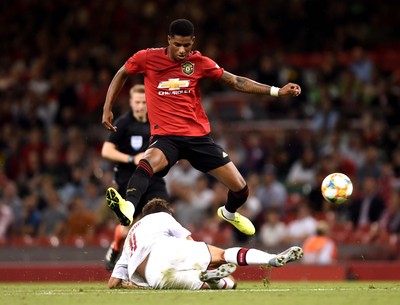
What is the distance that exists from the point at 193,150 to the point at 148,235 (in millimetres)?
1064

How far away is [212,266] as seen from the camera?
10.3m

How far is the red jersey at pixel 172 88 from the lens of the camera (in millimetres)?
10742

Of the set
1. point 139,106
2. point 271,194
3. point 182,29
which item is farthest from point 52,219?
point 182,29

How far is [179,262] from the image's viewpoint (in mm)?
10039

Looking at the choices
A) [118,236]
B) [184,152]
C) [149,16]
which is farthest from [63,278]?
[149,16]

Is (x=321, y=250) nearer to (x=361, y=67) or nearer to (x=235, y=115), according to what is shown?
(x=235, y=115)

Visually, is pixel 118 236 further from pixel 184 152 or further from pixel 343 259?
pixel 343 259

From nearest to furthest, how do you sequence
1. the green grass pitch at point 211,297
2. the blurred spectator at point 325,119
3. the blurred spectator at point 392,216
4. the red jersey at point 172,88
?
1. the green grass pitch at point 211,297
2. the red jersey at point 172,88
3. the blurred spectator at point 392,216
4. the blurred spectator at point 325,119

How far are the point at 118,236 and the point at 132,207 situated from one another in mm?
2971

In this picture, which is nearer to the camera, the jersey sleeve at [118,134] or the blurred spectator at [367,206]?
the jersey sleeve at [118,134]


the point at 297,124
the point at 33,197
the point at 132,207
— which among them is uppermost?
the point at 132,207

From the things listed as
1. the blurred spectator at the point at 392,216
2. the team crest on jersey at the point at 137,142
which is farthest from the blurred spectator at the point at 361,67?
the team crest on jersey at the point at 137,142

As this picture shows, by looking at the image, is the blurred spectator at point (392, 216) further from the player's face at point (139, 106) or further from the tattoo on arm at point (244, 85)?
the tattoo on arm at point (244, 85)

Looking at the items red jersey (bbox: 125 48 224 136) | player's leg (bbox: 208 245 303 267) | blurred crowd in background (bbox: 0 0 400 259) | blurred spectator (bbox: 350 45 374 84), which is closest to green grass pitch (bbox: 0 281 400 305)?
player's leg (bbox: 208 245 303 267)
